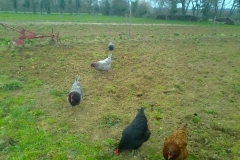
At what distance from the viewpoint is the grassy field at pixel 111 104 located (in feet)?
13.8

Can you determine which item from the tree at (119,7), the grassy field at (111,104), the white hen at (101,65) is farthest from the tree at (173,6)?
the white hen at (101,65)

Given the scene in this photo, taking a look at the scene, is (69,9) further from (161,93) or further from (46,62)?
(161,93)

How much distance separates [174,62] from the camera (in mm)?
10008

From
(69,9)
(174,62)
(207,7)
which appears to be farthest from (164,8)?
(174,62)

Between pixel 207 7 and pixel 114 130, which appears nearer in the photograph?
pixel 114 130

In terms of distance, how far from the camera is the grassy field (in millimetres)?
4215

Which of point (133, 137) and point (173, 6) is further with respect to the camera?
point (173, 6)

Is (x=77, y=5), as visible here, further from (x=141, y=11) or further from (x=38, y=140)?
(x=38, y=140)

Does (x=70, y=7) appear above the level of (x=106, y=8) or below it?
below

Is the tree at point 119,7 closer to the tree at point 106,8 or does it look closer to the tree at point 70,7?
the tree at point 106,8

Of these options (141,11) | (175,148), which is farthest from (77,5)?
(175,148)

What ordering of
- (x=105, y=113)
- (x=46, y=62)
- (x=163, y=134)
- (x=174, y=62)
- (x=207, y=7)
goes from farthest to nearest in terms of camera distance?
(x=207, y=7) < (x=174, y=62) < (x=46, y=62) < (x=105, y=113) < (x=163, y=134)

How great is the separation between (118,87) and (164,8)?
51.4 metres

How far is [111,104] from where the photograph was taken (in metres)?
5.88
